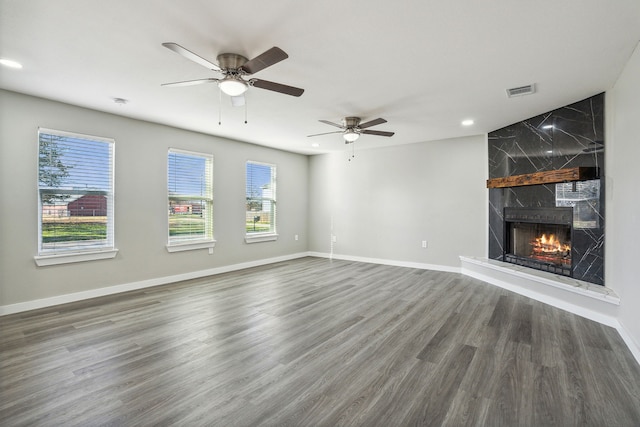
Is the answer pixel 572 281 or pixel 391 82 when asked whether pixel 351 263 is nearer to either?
pixel 572 281

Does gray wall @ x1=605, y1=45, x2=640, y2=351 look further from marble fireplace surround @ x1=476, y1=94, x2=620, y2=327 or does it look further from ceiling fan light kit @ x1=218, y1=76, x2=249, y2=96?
ceiling fan light kit @ x1=218, y1=76, x2=249, y2=96

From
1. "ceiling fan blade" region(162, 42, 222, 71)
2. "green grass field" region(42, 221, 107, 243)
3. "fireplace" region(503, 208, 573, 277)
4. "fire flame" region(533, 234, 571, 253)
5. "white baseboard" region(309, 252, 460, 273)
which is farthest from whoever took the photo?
"white baseboard" region(309, 252, 460, 273)

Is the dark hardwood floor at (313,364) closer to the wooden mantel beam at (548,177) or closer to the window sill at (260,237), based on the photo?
the wooden mantel beam at (548,177)

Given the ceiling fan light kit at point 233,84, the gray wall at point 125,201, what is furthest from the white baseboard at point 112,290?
the ceiling fan light kit at point 233,84

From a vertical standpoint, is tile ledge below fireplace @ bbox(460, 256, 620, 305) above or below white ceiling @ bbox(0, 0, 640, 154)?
below

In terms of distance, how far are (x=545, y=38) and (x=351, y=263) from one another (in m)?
5.23

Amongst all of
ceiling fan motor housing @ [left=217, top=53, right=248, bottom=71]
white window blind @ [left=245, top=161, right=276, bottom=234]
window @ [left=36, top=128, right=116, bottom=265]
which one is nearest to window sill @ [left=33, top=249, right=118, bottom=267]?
window @ [left=36, top=128, right=116, bottom=265]

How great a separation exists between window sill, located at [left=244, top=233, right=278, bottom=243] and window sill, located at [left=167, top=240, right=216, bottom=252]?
814mm

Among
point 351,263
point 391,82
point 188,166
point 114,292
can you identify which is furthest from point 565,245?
point 114,292

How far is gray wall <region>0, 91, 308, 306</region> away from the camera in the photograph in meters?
3.57

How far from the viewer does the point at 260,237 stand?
21.6 ft

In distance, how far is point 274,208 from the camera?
277 inches

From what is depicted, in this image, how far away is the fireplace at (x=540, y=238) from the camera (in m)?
4.11

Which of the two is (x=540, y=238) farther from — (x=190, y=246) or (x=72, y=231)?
(x=72, y=231)
